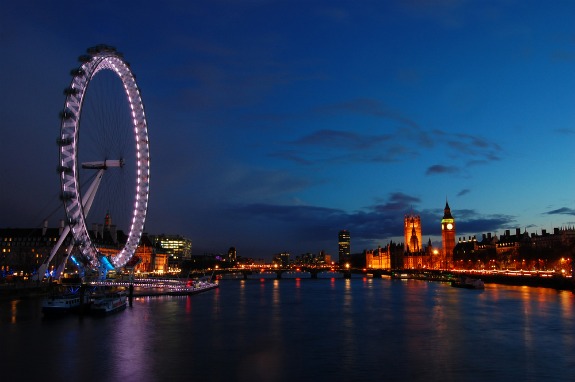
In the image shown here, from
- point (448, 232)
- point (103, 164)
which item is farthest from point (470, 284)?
point (448, 232)

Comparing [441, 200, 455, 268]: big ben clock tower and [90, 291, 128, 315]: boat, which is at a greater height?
[441, 200, 455, 268]: big ben clock tower

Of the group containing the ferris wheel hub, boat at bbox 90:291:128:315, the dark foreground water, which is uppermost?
the ferris wheel hub

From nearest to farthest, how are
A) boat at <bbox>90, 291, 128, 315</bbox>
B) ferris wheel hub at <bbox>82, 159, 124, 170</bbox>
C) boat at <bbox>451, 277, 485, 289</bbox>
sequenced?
boat at <bbox>90, 291, 128, 315</bbox> < ferris wheel hub at <bbox>82, 159, 124, 170</bbox> < boat at <bbox>451, 277, 485, 289</bbox>

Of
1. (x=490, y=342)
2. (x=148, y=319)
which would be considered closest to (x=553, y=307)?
(x=490, y=342)

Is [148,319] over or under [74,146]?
under

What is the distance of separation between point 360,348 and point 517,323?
51.2 ft

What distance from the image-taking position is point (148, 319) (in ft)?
144

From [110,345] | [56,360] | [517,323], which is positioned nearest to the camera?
[56,360]

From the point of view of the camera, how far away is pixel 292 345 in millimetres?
31797

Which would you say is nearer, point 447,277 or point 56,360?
point 56,360

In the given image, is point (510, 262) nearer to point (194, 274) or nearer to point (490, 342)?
point (194, 274)

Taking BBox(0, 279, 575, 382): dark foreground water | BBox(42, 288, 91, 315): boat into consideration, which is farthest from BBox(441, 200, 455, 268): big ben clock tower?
BBox(42, 288, 91, 315): boat

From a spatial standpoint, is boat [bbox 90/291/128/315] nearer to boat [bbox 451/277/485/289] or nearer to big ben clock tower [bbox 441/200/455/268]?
boat [bbox 451/277/485/289]

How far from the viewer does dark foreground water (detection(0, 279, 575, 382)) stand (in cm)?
2462
